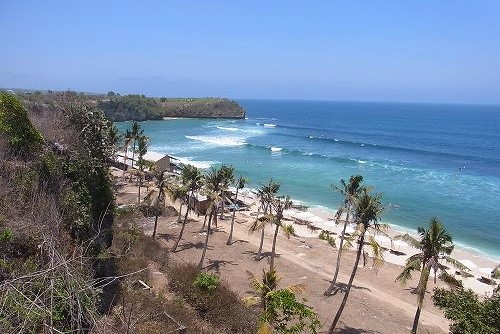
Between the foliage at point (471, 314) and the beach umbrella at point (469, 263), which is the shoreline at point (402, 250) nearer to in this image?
the beach umbrella at point (469, 263)

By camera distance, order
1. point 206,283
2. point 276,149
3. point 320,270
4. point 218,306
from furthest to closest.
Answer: point 276,149
point 320,270
point 206,283
point 218,306

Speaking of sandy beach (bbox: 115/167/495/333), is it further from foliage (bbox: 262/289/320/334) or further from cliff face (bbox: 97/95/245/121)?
cliff face (bbox: 97/95/245/121)

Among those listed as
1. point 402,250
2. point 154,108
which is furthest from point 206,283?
point 154,108

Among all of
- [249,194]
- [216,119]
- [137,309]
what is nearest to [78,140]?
[137,309]

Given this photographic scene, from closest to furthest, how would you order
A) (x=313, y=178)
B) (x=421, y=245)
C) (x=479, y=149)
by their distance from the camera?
(x=421, y=245) < (x=313, y=178) < (x=479, y=149)

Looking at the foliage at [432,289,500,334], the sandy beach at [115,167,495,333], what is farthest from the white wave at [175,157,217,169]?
the foliage at [432,289,500,334]

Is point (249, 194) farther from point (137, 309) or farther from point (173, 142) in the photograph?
point (173, 142)

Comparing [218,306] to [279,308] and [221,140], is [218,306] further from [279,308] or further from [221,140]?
[221,140]
